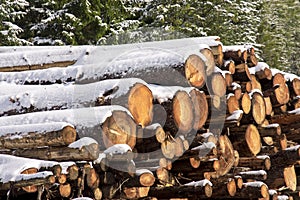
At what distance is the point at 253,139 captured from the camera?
5816 mm

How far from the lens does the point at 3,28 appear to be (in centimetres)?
1376

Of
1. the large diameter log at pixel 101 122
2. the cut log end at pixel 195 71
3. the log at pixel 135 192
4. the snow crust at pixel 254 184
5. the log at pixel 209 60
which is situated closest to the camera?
the large diameter log at pixel 101 122

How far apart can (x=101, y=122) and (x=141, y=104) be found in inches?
20.2

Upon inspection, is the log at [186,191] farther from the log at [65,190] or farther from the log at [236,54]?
the log at [236,54]

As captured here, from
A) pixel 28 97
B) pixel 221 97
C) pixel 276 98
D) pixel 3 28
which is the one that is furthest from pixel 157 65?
pixel 3 28

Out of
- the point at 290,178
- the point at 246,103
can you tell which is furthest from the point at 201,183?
→ the point at 290,178

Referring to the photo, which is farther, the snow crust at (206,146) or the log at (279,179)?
the log at (279,179)

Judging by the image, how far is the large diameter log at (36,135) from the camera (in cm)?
392

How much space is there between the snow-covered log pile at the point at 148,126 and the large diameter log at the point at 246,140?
11mm

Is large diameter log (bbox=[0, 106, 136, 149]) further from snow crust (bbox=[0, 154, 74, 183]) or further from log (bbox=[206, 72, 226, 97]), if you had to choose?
log (bbox=[206, 72, 226, 97])

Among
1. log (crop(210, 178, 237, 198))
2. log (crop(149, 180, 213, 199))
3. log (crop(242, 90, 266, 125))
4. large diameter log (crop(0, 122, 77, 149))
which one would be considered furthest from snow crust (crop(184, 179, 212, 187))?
large diameter log (crop(0, 122, 77, 149))

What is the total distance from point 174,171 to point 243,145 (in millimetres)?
958

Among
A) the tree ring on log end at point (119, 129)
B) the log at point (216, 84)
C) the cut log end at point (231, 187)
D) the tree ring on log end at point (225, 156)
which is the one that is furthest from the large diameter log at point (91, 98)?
the cut log end at point (231, 187)

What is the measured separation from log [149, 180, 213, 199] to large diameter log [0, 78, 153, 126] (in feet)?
3.28
